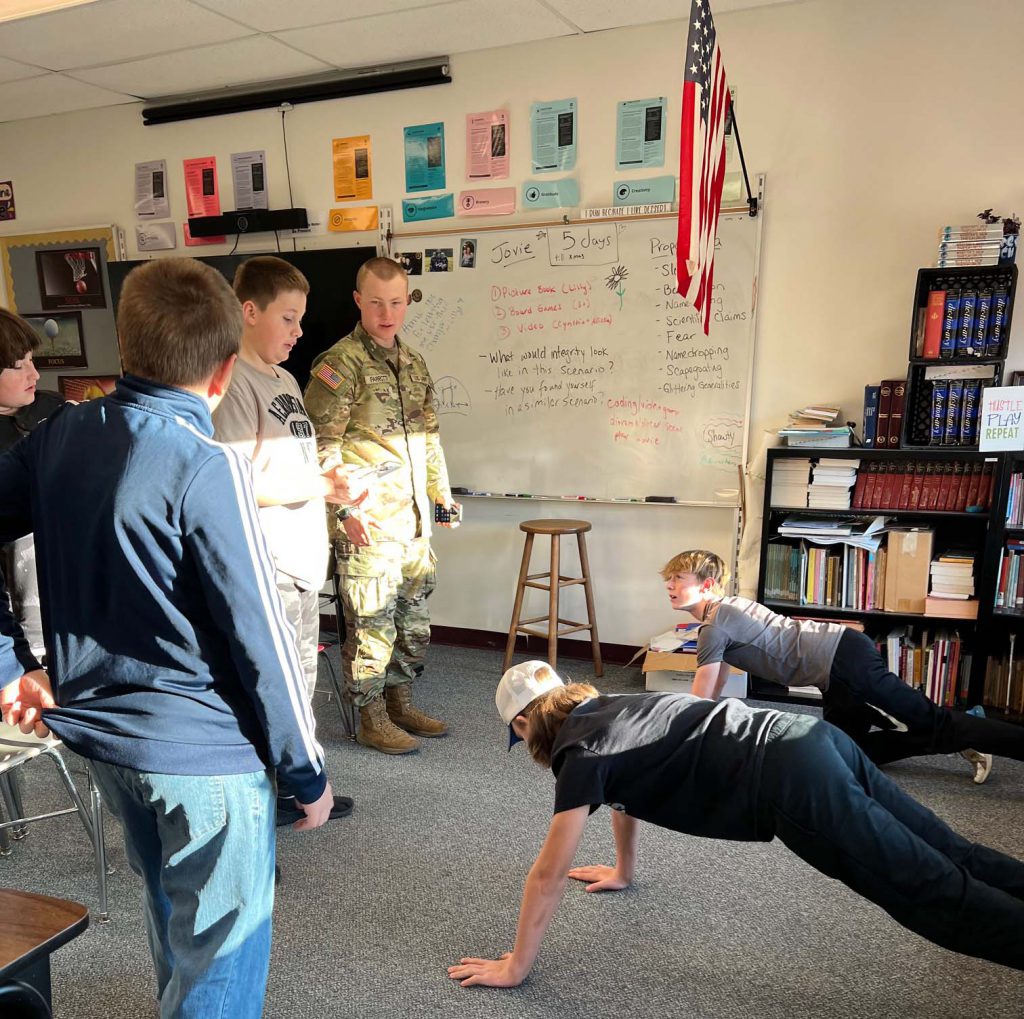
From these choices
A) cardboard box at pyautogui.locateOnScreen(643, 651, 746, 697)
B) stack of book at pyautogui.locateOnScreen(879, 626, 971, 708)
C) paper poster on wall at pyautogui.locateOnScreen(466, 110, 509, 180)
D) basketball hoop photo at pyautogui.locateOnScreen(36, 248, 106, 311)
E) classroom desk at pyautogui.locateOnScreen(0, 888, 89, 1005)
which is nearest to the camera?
classroom desk at pyautogui.locateOnScreen(0, 888, 89, 1005)

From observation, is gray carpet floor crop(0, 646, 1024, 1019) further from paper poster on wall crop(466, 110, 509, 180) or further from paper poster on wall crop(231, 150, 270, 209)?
paper poster on wall crop(231, 150, 270, 209)

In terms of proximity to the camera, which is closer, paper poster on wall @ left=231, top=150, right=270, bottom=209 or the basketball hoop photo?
paper poster on wall @ left=231, top=150, right=270, bottom=209

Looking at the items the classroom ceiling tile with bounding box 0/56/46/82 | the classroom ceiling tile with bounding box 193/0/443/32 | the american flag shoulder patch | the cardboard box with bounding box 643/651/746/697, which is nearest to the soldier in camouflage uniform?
the american flag shoulder patch

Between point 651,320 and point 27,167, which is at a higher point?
point 27,167

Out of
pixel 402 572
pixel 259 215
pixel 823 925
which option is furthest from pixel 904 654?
pixel 259 215

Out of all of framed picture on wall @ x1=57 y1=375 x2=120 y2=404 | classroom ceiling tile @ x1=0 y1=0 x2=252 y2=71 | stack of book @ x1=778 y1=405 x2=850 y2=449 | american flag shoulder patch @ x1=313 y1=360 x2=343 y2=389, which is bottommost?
stack of book @ x1=778 y1=405 x2=850 y2=449

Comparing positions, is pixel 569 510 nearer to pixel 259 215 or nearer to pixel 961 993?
pixel 259 215

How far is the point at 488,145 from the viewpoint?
3771 mm

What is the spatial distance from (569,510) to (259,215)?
2159mm

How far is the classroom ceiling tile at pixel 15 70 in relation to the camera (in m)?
3.85

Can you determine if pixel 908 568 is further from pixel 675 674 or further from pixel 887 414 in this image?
pixel 675 674

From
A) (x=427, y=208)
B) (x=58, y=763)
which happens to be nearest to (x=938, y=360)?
(x=427, y=208)

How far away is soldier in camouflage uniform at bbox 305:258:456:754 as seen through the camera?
2.78 m

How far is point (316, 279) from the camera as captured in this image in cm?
411
